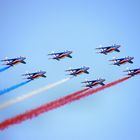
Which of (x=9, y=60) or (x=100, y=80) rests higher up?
(x=9, y=60)

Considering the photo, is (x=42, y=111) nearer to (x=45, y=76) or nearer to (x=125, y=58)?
(x=45, y=76)

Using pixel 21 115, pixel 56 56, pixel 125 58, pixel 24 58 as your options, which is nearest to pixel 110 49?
pixel 125 58

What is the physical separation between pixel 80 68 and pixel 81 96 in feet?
25.1

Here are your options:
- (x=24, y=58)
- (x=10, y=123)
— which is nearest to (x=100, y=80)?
(x=24, y=58)

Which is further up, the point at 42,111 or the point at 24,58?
the point at 24,58

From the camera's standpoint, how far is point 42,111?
86875 mm

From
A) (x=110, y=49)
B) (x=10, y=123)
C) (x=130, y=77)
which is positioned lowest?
(x=10, y=123)

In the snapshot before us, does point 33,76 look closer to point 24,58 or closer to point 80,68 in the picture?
point 24,58

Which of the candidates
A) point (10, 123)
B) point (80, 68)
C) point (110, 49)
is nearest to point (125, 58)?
point (110, 49)

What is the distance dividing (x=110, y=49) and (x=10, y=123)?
102 ft

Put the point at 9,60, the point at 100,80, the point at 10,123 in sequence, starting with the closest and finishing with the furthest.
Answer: the point at 10,123, the point at 9,60, the point at 100,80

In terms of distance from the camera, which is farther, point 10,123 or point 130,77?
point 130,77

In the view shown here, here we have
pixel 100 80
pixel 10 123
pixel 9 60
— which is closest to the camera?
pixel 10 123

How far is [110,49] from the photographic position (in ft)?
330
